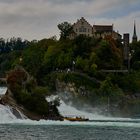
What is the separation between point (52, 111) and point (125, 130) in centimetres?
2422

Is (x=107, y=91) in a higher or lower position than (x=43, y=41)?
lower

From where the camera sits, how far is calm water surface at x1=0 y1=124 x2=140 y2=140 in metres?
75.1

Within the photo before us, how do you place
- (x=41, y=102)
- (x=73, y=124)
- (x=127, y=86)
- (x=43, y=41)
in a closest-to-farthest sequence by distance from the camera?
1. (x=73, y=124)
2. (x=41, y=102)
3. (x=127, y=86)
4. (x=43, y=41)

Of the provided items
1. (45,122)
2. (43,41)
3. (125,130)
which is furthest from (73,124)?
(43,41)

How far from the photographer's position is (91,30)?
180875 mm

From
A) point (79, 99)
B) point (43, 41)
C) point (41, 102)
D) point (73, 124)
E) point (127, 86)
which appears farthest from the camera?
point (43, 41)

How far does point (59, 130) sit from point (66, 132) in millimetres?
3255

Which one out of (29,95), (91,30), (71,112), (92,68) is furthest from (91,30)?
(29,95)

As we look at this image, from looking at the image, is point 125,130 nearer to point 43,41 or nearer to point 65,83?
point 65,83

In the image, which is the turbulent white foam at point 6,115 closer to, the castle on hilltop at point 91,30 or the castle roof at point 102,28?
the castle on hilltop at point 91,30

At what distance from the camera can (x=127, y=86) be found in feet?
463

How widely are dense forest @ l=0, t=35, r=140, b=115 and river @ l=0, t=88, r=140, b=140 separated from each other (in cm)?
3221

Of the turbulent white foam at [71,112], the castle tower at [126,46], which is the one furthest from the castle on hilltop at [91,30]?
the turbulent white foam at [71,112]

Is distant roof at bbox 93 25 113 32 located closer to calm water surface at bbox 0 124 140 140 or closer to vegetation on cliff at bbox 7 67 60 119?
vegetation on cliff at bbox 7 67 60 119
